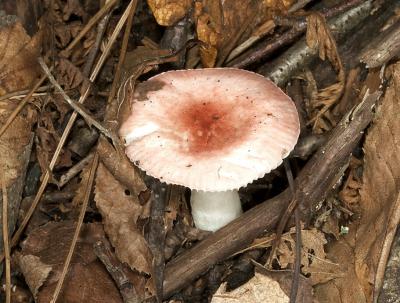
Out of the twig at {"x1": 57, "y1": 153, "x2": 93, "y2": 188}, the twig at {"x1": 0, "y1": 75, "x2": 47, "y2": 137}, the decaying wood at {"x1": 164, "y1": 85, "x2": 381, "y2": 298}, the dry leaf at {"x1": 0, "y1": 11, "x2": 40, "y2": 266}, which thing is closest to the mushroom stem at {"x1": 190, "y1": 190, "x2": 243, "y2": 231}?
the decaying wood at {"x1": 164, "y1": 85, "x2": 381, "y2": 298}

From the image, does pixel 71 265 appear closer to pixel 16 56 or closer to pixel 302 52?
pixel 16 56

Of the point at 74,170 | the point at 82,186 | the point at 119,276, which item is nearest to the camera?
the point at 119,276

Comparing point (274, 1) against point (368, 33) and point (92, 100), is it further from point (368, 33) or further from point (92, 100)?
point (92, 100)

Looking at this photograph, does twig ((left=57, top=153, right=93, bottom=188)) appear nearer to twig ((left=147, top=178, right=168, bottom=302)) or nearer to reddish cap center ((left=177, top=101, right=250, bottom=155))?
twig ((left=147, top=178, right=168, bottom=302))

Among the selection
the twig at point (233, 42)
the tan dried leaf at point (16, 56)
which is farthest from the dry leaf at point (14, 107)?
the twig at point (233, 42)

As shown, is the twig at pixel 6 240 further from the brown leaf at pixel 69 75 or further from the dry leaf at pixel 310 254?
the dry leaf at pixel 310 254

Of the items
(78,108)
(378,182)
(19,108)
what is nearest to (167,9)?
(78,108)
